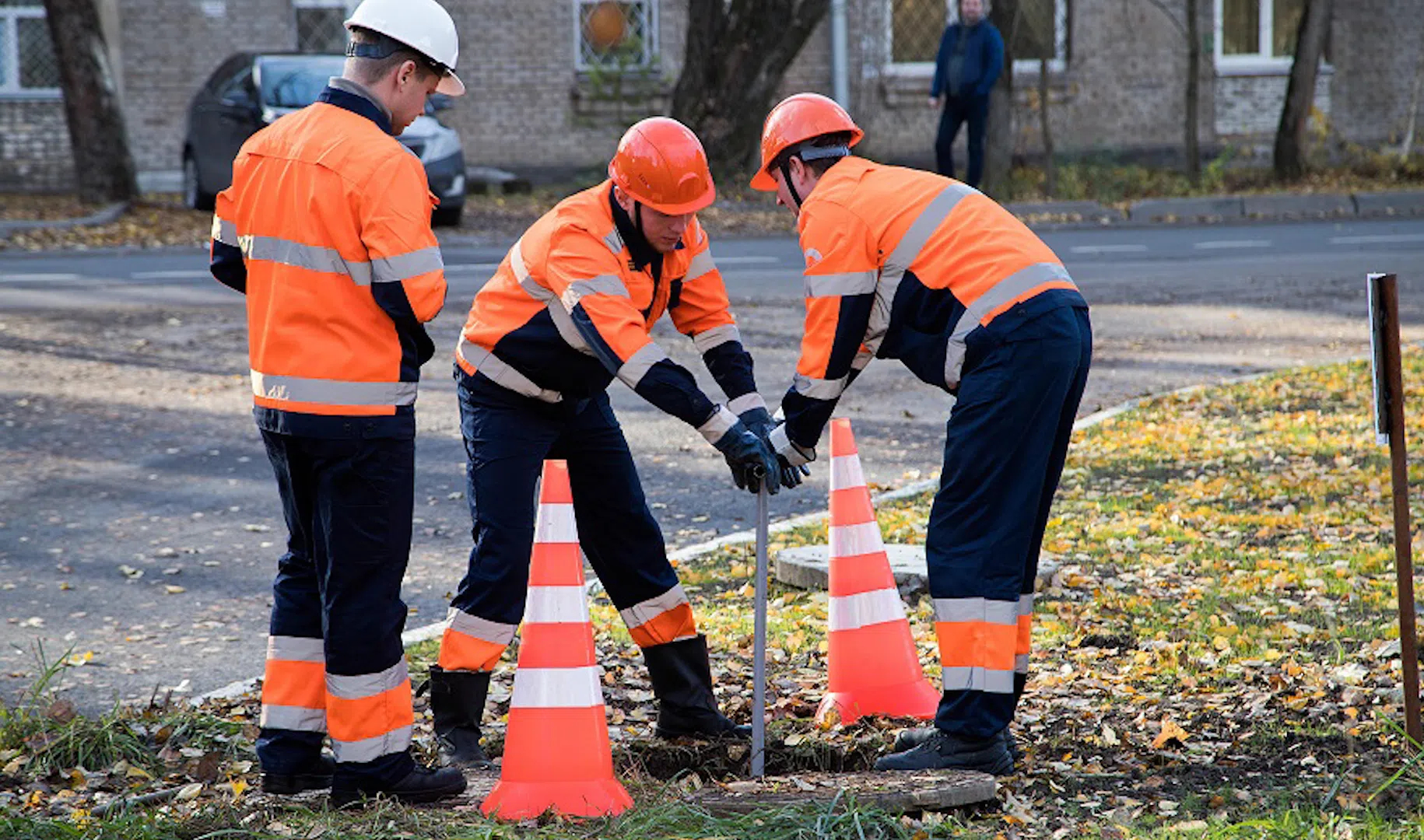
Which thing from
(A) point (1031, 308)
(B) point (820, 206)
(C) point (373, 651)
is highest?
(B) point (820, 206)

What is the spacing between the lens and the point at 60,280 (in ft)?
45.2

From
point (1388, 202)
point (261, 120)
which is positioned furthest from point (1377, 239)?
point (261, 120)

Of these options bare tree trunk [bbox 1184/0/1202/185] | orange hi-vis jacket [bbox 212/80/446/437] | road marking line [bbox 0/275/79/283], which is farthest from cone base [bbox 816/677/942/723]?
bare tree trunk [bbox 1184/0/1202/185]

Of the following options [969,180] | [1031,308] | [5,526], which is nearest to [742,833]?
[1031,308]

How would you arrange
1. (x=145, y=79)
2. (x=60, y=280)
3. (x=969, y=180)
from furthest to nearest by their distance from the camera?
(x=145, y=79) < (x=969, y=180) < (x=60, y=280)

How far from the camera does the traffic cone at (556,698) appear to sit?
415 centimetres

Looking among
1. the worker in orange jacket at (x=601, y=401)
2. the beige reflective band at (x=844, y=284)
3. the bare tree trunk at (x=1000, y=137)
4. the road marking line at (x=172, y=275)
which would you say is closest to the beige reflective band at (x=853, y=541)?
the worker in orange jacket at (x=601, y=401)

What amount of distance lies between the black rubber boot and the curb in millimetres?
399

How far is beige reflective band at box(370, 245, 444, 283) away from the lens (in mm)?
3953

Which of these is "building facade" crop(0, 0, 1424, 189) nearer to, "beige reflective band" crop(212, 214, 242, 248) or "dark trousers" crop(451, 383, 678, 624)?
"dark trousers" crop(451, 383, 678, 624)

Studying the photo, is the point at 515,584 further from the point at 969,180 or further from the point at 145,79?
the point at 145,79

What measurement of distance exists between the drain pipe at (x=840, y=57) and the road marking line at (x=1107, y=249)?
8.21 m

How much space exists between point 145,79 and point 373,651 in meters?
20.4

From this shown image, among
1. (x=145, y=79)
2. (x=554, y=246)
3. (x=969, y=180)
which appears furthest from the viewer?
(x=145, y=79)
